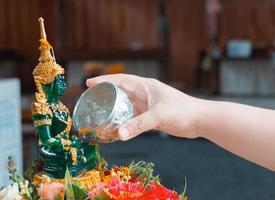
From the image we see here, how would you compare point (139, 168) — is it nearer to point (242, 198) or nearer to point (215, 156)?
point (242, 198)

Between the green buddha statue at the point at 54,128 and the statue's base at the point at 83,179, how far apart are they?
0.01 metres

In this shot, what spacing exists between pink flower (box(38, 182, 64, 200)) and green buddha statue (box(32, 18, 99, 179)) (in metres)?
0.05

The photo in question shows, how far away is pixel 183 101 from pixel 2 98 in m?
1.75

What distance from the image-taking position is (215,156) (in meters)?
5.66

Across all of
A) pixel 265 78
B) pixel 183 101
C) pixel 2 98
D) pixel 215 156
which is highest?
pixel 183 101

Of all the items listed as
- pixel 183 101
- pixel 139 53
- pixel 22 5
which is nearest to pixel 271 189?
pixel 183 101

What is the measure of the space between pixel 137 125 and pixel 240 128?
0.20 m

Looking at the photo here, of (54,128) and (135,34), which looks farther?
(135,34)

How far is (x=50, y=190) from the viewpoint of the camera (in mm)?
733

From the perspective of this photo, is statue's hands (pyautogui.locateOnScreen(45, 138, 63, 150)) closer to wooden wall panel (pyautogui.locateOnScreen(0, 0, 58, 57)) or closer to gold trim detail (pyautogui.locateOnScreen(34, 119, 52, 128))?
gold trim detail (pyautogui.locateOnScreen(34, 119, 52, 128))

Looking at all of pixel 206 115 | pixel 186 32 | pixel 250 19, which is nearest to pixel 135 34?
pixel 186 32

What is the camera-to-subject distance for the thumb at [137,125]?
2.44 feet

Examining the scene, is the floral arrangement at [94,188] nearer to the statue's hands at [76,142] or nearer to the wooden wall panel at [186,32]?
the statue's hands at [76,142]

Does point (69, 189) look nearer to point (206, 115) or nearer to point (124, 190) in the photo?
point (124, 190)
